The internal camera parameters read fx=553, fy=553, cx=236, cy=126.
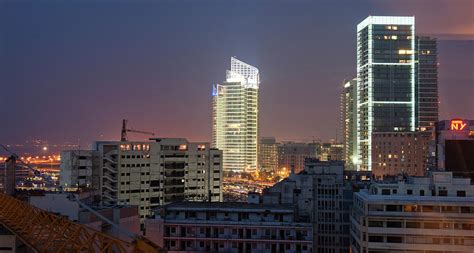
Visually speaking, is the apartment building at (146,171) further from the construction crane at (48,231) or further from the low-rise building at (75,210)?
the construction crane at (48,231)

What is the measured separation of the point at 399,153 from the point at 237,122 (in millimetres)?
31170

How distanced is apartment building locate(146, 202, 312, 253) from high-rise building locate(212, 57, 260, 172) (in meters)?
63.1

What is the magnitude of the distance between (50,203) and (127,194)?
16634 millimetres

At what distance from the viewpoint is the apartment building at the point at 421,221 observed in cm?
1766

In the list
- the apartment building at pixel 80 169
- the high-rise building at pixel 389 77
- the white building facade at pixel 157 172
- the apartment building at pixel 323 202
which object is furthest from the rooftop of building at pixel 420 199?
the high-rise building at pixel 389 77

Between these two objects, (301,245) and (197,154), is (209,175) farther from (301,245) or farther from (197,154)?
(301,245)

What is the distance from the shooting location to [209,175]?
38.8 meters

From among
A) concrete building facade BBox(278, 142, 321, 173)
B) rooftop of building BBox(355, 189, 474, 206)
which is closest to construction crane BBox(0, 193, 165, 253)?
rooftop of building BBox(355, 189, 474, 206)

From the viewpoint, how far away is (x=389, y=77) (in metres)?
61.5

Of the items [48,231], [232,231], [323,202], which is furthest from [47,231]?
[323,202]

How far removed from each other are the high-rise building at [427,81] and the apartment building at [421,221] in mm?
49821

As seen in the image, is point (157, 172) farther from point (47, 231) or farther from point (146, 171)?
point (47, 231)

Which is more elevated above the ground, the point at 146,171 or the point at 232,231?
the point at 146,171

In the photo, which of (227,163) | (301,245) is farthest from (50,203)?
(227,163)
